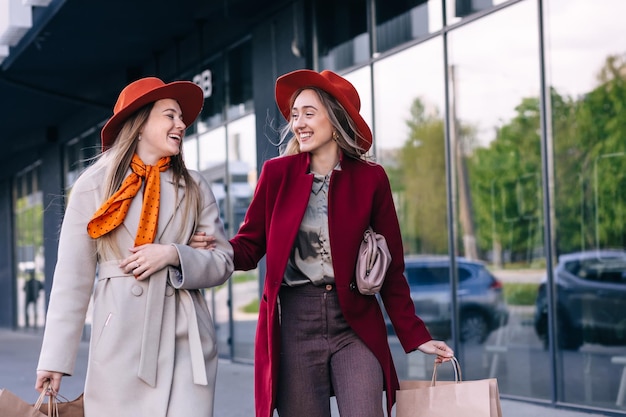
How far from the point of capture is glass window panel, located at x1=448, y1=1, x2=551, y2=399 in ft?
26.1

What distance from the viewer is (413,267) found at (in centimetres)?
945

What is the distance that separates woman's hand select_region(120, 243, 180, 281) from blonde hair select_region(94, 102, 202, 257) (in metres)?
0.08

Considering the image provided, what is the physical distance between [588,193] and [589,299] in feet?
2.69

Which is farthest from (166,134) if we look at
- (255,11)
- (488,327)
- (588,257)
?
(255,11)

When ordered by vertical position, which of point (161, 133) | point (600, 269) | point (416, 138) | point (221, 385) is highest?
point (416, 138)

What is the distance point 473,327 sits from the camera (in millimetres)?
8641

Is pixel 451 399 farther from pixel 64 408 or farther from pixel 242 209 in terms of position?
pixel 242 209

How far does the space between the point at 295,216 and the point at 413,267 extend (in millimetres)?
5966

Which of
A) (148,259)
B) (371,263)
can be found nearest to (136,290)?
(148,259)

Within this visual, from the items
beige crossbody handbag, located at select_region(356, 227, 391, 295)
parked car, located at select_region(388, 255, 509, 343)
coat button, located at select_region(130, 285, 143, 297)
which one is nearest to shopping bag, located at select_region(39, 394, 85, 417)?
coat button, located at select_region(130, 285, 143, 297)

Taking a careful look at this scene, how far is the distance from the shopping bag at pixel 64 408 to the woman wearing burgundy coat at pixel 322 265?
2.15ft

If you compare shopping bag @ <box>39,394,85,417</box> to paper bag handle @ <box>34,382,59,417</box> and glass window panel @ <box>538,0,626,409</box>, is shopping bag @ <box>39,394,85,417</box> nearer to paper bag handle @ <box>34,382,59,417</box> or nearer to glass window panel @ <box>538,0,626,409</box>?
paper bag handle @ <box>34,382,59,417</box>

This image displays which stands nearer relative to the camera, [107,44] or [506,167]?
[506,167]

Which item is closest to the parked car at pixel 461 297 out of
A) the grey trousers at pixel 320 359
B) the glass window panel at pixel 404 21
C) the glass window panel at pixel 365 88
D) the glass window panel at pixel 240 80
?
the glass window panel at pixel 365 88
